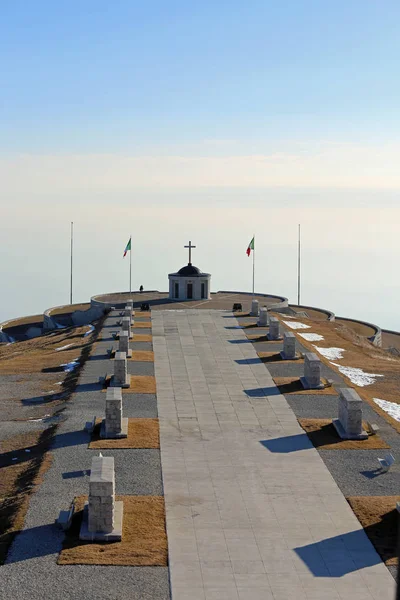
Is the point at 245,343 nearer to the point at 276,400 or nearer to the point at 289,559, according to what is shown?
the point at 276,400

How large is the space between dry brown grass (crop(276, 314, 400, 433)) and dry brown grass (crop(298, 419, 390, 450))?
225 centimetres

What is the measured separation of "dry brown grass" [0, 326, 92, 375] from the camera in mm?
41734

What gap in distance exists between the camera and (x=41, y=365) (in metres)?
41.9

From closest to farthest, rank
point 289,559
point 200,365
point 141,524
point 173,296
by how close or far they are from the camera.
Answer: point 289,559 < point 141,524 < point 200,365 < point 173,296

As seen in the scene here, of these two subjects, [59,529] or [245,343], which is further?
[245,343]

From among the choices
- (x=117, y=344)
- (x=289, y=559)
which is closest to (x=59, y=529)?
(x=289, y=559)

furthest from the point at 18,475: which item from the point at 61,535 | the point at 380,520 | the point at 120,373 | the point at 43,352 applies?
the point at 43,352

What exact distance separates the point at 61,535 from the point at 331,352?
1137 inches

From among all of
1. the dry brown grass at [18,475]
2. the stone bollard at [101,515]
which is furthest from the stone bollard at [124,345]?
the stone bollard at [101,515]

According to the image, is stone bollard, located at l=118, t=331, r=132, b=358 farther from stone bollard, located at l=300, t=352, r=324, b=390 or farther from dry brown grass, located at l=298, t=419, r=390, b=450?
dry brown grass, located at l=298, t=419, r=390, b=450

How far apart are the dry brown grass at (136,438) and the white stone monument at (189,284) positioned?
3927cm

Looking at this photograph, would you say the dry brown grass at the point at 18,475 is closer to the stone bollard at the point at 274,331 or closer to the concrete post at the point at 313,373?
the concrete post at the point at 313,373

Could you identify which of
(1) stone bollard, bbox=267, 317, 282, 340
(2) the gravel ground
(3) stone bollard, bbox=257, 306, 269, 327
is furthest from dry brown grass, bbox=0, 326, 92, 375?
(3) stone bollard, bbox=257, 306, 269, 327

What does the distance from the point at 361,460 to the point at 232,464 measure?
171 inches
